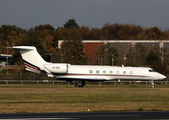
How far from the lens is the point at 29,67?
36656mm

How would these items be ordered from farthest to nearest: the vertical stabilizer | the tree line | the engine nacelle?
the tree line
the vertical stabilizer
the engine nacelle

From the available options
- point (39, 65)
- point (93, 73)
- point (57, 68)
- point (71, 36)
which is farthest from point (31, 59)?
point (71, 36)

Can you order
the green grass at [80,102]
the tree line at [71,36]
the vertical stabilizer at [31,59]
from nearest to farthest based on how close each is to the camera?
the green grass at [80,102]
the vertical stabilizer at [31,59]
the tree line at [71,36]

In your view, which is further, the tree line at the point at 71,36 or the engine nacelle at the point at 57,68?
the tree line at the point at 71,36

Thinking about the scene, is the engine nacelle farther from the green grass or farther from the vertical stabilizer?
the green grass

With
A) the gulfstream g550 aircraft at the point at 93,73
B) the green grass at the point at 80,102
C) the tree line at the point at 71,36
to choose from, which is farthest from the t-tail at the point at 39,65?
the tree line at the point at 71,36

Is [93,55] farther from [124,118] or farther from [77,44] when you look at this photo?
[124,118]

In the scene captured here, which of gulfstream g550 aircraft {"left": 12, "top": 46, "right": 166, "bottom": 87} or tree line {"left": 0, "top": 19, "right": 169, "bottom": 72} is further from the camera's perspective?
tree line {"left": 0, "top": 19, "right": 169, "bottom": 72}

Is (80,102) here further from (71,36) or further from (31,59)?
(71,36)

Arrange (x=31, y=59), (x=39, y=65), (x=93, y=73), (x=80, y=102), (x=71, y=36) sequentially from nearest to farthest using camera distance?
(x=80, y=102), (x=93, y=73), (x=39, y=65), (x=31, y=59), (x=71, y=36)

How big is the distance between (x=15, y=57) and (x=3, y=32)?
1733 inches

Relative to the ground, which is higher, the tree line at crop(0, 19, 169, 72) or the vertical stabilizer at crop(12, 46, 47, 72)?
the tree line at crop(0, 19, 169, 72)

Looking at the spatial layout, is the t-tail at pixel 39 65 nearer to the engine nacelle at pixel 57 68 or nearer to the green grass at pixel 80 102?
the engine nacelle at pixel 57 68

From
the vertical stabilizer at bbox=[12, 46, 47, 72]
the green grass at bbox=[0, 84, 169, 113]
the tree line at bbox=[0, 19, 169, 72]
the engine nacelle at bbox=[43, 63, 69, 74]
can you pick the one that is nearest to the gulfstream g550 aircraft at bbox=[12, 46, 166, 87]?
the engine nacelle at bbox=[43, 63, 69, 74]
